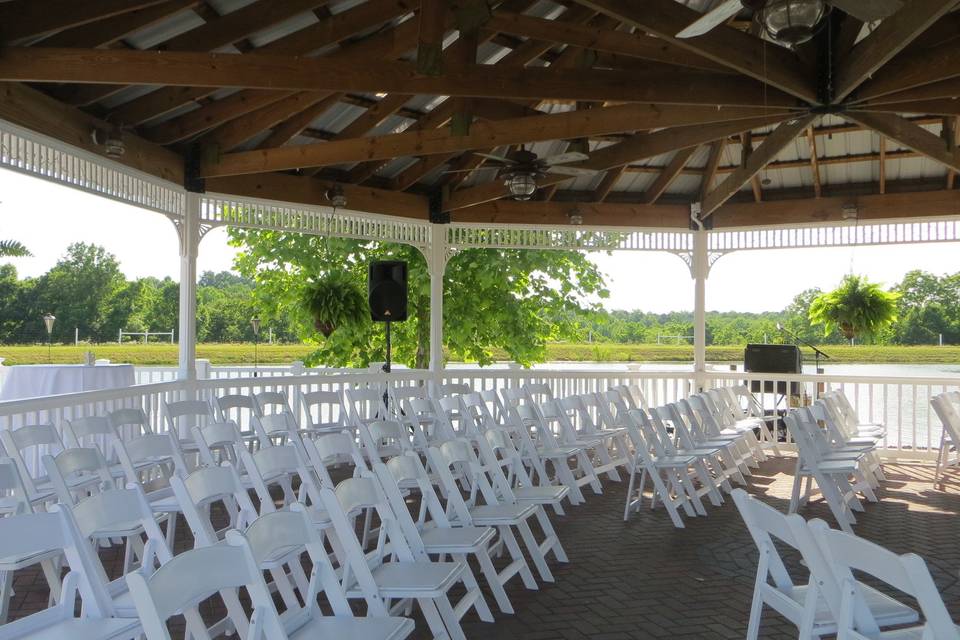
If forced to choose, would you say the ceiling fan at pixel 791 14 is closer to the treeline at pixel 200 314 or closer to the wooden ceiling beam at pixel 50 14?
the wooden ceiling beam at pixel 50 14

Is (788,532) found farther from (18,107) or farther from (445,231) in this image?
(445,231)

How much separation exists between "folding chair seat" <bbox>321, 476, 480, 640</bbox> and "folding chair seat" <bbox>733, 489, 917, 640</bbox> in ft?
3.86

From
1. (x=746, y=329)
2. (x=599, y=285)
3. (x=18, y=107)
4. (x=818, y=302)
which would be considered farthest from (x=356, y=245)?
(x=746, y=329)

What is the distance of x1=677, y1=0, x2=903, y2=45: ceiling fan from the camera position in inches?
152

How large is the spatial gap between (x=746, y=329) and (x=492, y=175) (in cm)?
2135

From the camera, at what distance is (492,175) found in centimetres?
1115

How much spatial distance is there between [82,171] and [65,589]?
16.7 feet

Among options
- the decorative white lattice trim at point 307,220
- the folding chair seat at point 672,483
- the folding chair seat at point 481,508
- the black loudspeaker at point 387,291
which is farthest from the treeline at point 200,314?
the folding chair seat at point 481,508

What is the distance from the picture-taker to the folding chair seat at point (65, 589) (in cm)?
265

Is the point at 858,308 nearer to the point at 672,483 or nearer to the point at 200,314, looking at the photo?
the point at 672,483

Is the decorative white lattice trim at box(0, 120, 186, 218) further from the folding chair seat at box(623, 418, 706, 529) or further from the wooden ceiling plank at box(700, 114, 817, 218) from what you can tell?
the wooden ceiling plank at box(700, 114, 817, 218)

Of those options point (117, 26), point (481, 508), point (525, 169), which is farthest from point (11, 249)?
point (481, 508)

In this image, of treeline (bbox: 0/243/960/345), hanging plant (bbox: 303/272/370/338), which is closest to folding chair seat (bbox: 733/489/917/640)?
hanging plant (bbox: 303/272/370/338)

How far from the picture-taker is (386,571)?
352 centimetres
